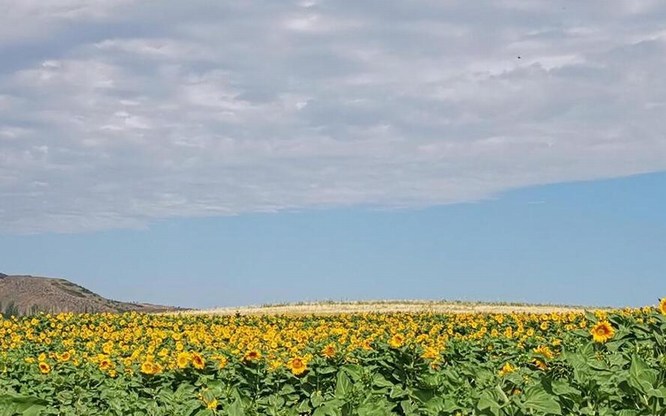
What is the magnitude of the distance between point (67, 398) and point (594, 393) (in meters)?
5.44

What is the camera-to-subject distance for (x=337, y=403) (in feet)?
16.0

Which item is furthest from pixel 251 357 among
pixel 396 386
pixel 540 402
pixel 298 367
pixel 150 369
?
pixel 540 402

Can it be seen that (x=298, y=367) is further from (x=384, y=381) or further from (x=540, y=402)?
(x=540, y=402)

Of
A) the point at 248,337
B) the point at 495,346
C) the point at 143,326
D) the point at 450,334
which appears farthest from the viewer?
the point at 143,326

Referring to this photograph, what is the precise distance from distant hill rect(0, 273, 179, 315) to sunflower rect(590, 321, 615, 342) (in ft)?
117

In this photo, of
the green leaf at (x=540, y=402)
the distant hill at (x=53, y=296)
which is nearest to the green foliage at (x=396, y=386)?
the green leaf at (x=540, y=402)

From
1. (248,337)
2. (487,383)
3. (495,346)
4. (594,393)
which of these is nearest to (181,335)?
(248,337)

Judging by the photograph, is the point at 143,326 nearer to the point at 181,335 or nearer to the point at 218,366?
the point at 181,335

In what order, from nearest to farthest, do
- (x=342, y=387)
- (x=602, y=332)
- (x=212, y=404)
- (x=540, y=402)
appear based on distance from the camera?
(x=540, y=402) → (x=342, y=387) → (x=212, y=404) → (x=602, y=332)

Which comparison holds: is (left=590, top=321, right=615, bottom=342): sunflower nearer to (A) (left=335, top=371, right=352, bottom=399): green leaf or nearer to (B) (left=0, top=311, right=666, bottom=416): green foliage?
(B) (left=0, top=311, right=666, bottom=416): green foliage

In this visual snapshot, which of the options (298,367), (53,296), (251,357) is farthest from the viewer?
(53,296)

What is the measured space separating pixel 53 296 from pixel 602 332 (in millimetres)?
39977

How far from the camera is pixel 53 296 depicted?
43.7m

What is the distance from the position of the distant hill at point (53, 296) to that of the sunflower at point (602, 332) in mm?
35684
